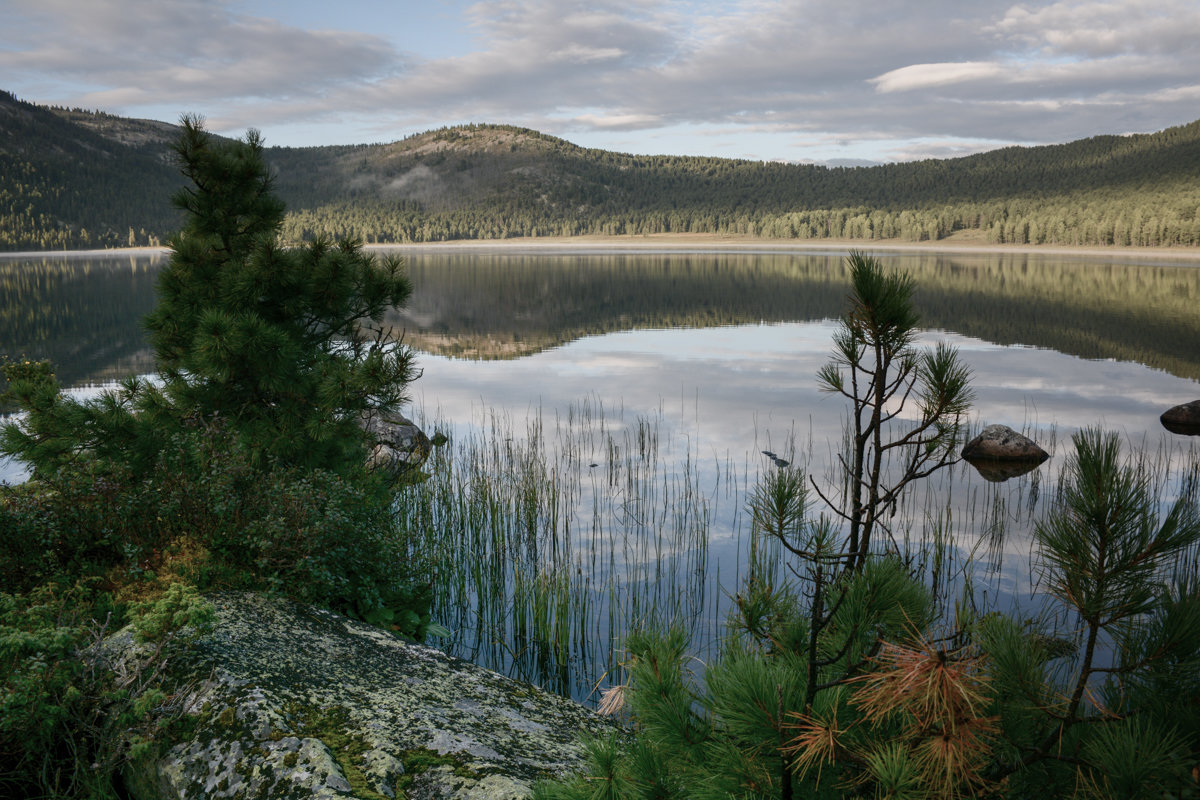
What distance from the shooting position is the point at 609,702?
201 inches

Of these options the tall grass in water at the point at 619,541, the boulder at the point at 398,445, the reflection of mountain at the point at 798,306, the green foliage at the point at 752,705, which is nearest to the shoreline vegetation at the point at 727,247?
the reflection of mountain at the point at 798,306

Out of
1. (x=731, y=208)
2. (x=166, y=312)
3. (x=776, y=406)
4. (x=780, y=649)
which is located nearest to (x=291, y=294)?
(x=166, y=312)

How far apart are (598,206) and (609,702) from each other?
180796 mm

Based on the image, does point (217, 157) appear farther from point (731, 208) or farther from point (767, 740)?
point (731, 208)

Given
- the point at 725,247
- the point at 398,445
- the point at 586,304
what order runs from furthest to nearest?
the point at 725,247 < the point at 586,304 < the point at 398,445

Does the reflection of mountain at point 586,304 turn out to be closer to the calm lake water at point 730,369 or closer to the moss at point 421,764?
the calm lake water at point 730,369

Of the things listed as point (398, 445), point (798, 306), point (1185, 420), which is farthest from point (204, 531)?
point (798, 306)

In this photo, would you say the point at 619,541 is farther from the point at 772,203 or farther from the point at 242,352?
the point at 772,203

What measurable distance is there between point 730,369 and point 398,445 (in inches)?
489

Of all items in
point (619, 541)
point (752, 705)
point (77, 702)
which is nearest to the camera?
point (752, 705)

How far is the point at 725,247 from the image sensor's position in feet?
402

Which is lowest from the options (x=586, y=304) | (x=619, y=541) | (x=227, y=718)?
(x=619, y=541)

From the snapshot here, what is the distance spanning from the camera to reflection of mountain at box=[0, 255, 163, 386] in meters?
21.5

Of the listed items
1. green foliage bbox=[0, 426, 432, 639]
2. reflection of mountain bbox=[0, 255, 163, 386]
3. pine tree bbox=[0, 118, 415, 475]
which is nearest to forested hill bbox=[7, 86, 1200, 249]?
reflection of mountain bbox=[0, 255, 163, 386]
